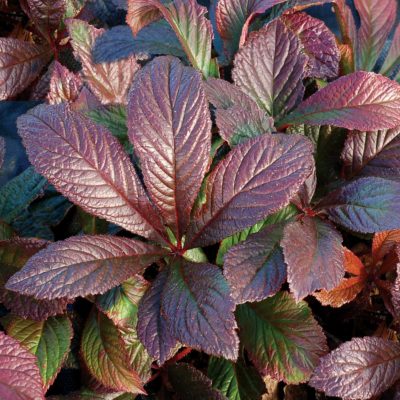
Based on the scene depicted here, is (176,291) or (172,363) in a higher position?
(176,291)

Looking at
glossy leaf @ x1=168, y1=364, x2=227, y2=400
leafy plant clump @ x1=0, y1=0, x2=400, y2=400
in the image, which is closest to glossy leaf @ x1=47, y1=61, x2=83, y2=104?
leafy plant clump @ x1=0, y1=0, x2=400, y2=400

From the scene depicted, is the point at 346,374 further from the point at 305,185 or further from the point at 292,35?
the point at 292,35

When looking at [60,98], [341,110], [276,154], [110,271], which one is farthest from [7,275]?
[341,110]

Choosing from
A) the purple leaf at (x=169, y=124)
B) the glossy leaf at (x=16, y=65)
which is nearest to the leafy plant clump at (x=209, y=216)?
the purple leaf at (x=169, y=124)

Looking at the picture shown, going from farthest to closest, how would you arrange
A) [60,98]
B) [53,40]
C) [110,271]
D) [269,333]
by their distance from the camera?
[53,40], [60,98], [269,333], [110,271]

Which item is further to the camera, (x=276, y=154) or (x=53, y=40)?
(x=53, y=40)

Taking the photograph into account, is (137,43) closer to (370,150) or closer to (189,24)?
(189,24)
